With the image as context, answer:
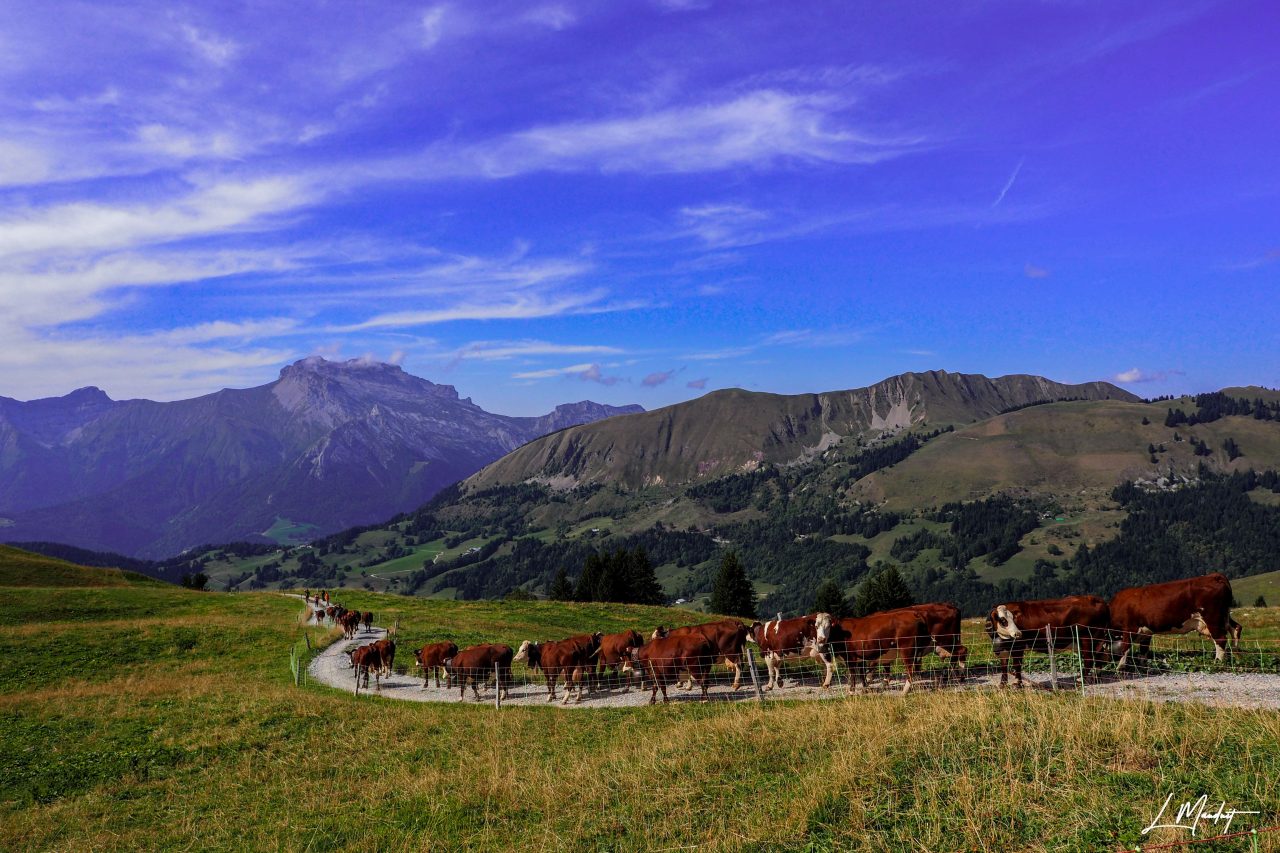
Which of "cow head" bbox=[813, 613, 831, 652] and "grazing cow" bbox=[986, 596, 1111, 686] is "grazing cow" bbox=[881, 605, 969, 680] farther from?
"cow head" bbox=[813, 613, 831, 652]

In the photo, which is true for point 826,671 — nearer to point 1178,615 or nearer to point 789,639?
point 789,639

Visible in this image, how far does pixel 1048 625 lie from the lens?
2047 centimetres

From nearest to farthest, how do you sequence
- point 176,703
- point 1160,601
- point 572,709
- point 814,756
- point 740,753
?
point 814,756 → point 740,753 → point 1160,601 → point 572,709 → point 176,703

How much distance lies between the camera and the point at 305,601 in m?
69.5

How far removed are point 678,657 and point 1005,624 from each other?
10529 millimetres

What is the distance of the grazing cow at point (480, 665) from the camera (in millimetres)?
28859

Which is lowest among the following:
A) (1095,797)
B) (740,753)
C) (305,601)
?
(305,601)

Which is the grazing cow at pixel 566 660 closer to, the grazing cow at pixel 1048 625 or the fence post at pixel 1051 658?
the grazing cow at pixel 1048 625

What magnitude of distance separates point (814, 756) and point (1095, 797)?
4.78 m

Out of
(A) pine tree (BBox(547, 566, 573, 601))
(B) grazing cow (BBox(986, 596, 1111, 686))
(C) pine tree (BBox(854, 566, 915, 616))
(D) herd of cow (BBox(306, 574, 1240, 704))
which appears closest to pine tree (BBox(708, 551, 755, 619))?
(C) pine tree (BBox(854, 566, 915, 616))

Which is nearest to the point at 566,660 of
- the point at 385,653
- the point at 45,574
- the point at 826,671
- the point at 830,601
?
the point at 826,671

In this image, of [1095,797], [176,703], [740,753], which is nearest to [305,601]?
[176,703]

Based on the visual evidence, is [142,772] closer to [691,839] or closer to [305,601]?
[691,839]

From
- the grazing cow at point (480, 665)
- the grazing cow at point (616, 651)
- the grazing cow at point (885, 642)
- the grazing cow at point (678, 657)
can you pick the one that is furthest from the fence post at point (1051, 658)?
the grazing cow at point (480, 665)
